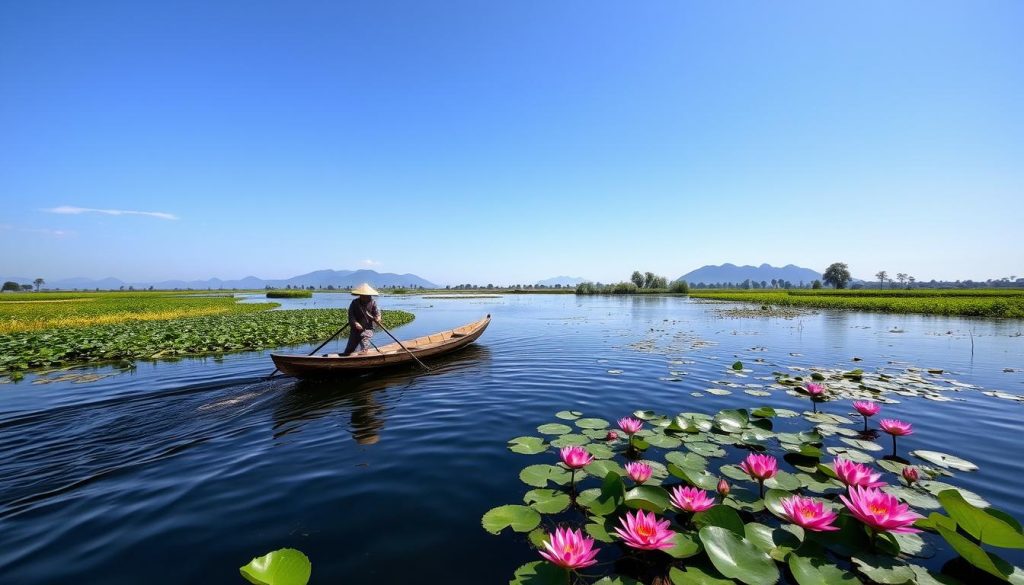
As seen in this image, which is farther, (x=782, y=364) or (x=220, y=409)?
(x=782, y=364)

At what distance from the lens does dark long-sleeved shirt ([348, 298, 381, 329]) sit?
1019 centimetres

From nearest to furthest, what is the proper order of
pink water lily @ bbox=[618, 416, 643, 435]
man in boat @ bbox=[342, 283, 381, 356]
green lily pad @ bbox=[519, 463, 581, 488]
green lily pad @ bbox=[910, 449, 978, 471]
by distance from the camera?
green lily pad @ bbox=[519, 463, 581, 488]
pink water lily @ bbox=[618, 416, 643, 435]
green lily pad @ bbox=[910, 449, 978, 471]
man in boat @ bbox=[342, 283, 381, 356]

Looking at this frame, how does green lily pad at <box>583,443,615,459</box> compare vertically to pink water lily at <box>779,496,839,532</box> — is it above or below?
below

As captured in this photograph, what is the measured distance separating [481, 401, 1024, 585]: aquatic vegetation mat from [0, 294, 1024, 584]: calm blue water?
45 centimetres

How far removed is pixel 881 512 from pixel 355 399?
7.78 m

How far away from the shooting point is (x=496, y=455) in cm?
501

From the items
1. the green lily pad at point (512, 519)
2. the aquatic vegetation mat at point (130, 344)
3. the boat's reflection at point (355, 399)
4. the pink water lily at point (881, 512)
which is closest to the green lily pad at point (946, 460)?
the pink water lily at point (881, 512)

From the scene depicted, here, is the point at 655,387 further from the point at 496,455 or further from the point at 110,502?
the point at 110,502

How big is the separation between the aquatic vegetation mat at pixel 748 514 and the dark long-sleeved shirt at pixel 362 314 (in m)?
6.73

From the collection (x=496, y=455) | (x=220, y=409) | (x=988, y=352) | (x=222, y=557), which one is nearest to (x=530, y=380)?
(x=496, y=455)

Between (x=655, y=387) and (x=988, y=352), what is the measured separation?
1249 centimetres

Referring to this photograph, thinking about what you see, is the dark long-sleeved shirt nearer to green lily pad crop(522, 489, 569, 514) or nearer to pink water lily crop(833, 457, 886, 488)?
green lily pad crop(522, 489, 569, 514)

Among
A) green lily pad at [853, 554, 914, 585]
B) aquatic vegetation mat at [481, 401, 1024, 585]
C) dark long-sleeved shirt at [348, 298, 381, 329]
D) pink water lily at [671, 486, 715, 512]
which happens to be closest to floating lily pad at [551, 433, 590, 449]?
aquatic vegetation mat at [481, 401, 1024, 585]

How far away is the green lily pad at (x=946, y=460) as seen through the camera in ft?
14.3
